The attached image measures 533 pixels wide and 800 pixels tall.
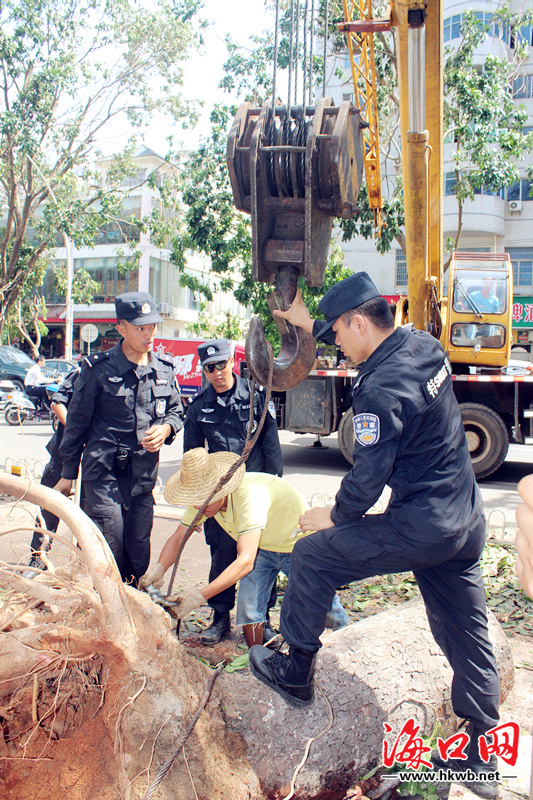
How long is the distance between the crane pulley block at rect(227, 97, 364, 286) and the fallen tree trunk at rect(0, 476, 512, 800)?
137 cm

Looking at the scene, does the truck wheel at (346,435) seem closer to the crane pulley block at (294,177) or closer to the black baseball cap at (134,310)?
the black baseball cap at (134,310)

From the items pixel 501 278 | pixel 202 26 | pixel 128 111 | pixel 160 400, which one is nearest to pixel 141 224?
pixel 128 111

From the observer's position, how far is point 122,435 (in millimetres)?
3635

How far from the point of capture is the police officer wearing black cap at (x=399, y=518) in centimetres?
229

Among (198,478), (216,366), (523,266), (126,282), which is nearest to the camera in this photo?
(198,478)

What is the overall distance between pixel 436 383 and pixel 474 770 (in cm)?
159

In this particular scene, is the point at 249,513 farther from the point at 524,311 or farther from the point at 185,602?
the point at 524,311

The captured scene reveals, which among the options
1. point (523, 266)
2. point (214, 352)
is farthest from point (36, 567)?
point (523, 266)

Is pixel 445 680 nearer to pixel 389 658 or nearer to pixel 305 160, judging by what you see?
pixel 389 658

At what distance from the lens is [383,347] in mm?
2447

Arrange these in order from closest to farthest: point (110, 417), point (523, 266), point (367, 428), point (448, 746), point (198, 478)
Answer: point (367, 428) < point (448, 746) < point (198, 478) < point (110, 417) < point (523, 266)

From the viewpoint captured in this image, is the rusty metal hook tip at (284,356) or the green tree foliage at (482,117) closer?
the rusty metal hook tip at (284,356)

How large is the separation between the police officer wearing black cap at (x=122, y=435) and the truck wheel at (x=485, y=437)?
600cm

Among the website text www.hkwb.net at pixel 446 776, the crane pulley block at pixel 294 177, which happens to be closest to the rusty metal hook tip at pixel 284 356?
the crane pulley block at pixel 294 177
